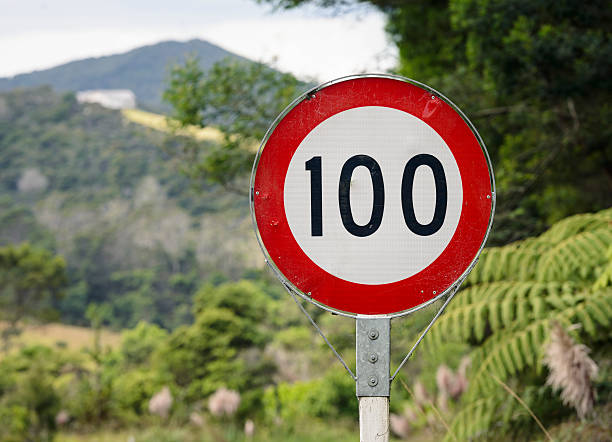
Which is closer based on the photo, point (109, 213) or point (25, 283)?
point (25, 283)

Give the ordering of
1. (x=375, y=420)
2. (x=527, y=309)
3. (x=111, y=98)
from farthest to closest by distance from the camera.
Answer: (x=111, y=98) → (x=527, y=309) → (x=375, y=420)

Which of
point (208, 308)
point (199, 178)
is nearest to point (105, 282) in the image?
point (208, 308)

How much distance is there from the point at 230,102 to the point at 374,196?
5486 mm

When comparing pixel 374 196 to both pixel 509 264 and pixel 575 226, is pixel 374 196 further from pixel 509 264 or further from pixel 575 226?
pixel 575 226

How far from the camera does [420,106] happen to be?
62.6 inches

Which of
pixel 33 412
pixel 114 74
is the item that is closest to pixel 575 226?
pixel 33 412

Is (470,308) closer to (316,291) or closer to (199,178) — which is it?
(316,291)

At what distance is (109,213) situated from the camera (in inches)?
1784

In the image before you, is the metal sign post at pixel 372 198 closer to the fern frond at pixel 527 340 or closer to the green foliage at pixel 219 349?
the fern frond at pixel 527 340

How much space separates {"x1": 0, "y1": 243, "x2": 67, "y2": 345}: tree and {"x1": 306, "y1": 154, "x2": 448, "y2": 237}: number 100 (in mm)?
32961

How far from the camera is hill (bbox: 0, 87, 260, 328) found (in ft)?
120

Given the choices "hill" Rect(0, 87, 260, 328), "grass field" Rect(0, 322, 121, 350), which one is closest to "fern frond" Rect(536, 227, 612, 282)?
"hill" Rect(0, 87, 260, 328)

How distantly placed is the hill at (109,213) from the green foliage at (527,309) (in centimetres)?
2345

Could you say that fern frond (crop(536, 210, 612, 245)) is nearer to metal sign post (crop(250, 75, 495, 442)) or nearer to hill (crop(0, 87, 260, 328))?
metal sign post (crop(250, 75, 495, 442))
